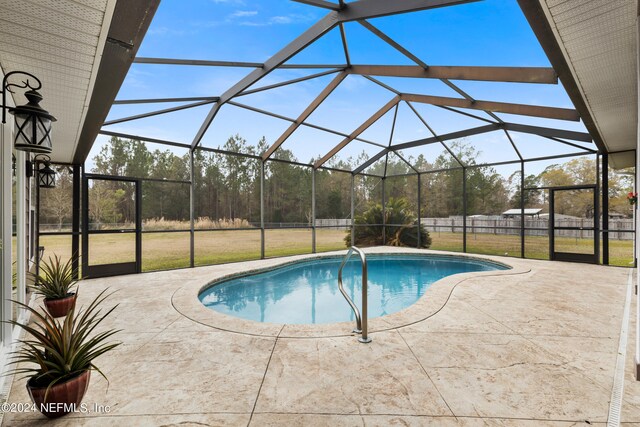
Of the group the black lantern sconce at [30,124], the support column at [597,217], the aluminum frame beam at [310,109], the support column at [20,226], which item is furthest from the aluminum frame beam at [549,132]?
the support column at [20,226]

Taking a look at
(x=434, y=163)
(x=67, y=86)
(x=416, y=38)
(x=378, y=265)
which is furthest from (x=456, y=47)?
(x=434, y=163)

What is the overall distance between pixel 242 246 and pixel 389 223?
7982 mm

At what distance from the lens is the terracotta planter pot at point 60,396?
1.80 m

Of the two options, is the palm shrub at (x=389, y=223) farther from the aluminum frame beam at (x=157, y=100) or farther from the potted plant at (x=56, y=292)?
the potted plant at (x=56, y=292)

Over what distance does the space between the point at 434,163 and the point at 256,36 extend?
9971mm

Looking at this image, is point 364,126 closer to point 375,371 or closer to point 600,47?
point 600,47

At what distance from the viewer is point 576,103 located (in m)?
4.26

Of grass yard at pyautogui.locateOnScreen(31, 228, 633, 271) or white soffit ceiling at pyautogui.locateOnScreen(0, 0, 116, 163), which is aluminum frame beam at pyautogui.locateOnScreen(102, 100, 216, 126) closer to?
white soffit ceiling at pyautogui.locateOnScreen(0, 0, 116, 163)

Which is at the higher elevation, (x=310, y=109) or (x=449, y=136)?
(x=310, y=109)

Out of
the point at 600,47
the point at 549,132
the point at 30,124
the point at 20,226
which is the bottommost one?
the point at 20,226

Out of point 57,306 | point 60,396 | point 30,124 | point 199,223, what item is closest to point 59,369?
point 60,396

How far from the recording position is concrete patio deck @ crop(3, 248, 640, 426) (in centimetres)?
191

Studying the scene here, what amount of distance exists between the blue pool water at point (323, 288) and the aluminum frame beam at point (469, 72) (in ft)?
13.7

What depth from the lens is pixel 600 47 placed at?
289 cm
